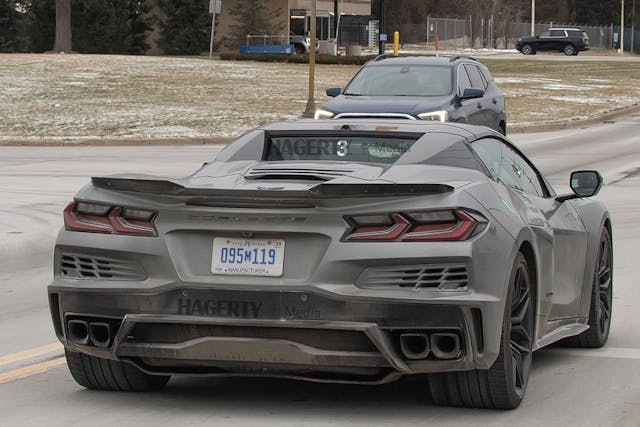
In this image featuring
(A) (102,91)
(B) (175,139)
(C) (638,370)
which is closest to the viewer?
(C) (638,370)

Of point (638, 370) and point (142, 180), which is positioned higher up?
point (142, 180)

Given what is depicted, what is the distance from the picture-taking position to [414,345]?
6418mm

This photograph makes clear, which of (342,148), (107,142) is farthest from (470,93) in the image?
(342,148)

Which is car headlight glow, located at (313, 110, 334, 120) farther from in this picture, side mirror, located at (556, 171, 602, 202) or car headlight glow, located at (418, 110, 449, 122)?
side mirror, located at (556, 171, 602, 202)

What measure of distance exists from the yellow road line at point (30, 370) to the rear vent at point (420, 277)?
2.40 m

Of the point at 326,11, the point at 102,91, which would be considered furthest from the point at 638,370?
the point at 326,11

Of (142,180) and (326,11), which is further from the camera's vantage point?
(326,11)

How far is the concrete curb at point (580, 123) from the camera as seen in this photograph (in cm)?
3411

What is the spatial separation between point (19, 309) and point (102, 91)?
3145 centimetres

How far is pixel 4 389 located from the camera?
747cm

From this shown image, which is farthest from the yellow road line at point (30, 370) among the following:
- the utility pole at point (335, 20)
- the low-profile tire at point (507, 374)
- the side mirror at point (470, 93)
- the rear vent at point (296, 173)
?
the utility pole at point (335, 20)

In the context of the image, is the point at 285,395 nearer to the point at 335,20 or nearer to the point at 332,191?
the point at 332,191

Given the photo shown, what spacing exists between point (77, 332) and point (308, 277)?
3.97ft

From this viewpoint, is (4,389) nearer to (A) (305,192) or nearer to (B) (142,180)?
(B) (142,180)
